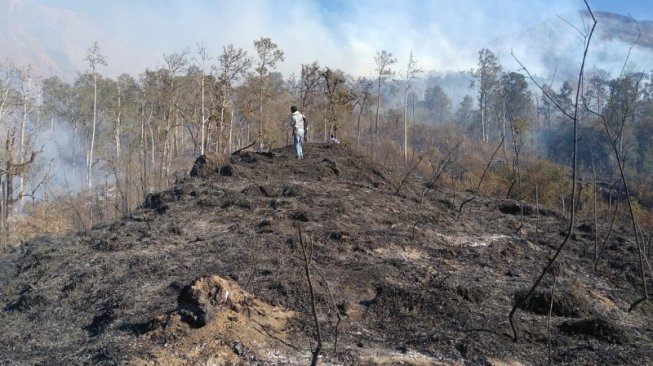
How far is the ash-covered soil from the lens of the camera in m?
4.50

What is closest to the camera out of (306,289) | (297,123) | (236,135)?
(306,289)

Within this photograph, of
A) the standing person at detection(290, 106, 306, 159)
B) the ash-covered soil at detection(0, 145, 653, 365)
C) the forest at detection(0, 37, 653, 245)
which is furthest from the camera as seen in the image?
the forest at detection(0, 37, 653, 245)

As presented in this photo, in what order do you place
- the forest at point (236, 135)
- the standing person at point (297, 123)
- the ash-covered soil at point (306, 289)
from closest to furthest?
the ash-covered soil at point (306, 289) → the standing person at point (297, 123) → the forest at point (236, 135)

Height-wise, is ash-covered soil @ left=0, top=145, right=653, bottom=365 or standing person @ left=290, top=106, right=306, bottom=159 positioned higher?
standing person @ left=290, top=106, right=306, bottom=159

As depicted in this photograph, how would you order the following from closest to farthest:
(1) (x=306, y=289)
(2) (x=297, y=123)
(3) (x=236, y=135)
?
(1) (x=306, y=289) → (2) (x=297, y=123) → (3) (x=236, y=135)

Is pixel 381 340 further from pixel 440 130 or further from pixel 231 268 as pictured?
pixel 440 130

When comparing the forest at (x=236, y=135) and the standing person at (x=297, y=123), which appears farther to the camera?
the forest at (x=236, y=135)

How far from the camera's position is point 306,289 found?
5680mm

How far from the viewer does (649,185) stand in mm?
27047

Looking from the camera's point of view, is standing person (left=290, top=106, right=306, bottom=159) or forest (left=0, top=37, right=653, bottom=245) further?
forest (left=0, top=37, right=653, bottom=245)

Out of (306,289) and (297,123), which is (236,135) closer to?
(297,123)

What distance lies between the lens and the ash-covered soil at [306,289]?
450 centimetres

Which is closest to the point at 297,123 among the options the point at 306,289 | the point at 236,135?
the point at 306,289

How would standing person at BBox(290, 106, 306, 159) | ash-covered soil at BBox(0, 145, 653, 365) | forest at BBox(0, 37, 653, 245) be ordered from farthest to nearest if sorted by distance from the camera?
forest at BBox(0, 37, 653, 245)
standing person at BBox(290, 106, 306, 159)
ash-covered soil at BBox(0, 145, 653, 365)
